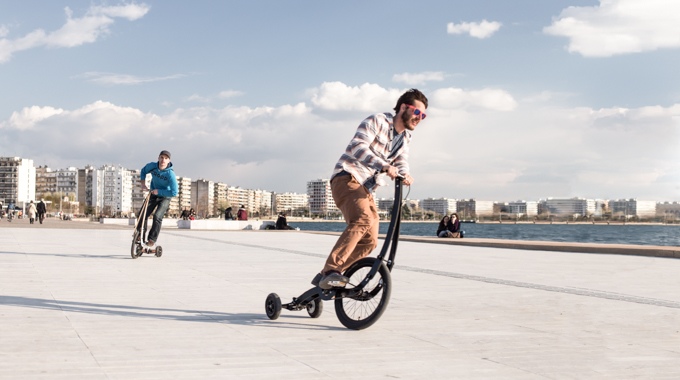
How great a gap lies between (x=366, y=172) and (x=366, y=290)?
954mm

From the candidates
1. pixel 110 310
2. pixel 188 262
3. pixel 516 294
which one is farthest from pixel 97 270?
pixel 516 294

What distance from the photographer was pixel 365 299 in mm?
5730

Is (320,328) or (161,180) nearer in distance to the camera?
(320,328)

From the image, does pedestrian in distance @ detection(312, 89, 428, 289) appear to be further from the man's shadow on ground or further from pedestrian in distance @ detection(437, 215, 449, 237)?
pedestrian in distance @ detection(437, 215, 449, 237)

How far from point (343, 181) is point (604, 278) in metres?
6.60

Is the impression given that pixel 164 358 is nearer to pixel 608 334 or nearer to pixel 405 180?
pixel 405 180

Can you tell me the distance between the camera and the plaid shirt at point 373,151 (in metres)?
5.70

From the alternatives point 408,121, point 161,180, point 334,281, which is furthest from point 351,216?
point 161,180

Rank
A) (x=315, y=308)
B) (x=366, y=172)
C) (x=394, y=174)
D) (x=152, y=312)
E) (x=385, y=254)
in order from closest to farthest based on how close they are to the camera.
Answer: (x=394, y=174) → (x=385, y=254) → (x=366, y=172) → (x=315, y=308) → (x=152, y=312)

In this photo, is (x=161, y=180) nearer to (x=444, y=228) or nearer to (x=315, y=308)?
(x=315, y=308)

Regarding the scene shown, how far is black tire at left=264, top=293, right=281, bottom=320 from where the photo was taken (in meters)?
5.95

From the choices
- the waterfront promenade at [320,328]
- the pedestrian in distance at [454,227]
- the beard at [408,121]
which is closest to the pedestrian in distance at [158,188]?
the waterfront promenade at [320,328]

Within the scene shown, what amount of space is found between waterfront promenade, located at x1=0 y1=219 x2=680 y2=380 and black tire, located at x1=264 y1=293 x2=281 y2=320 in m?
0.10

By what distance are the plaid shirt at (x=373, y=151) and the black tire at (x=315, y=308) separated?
43.5 inches
